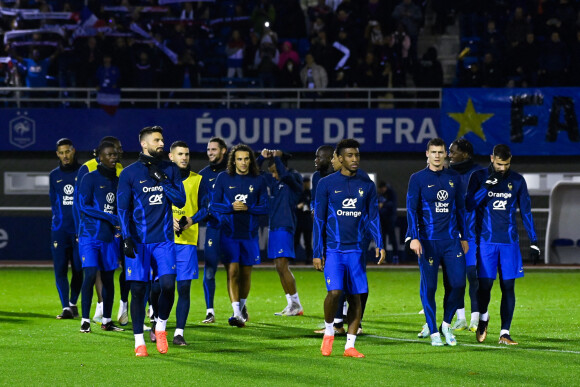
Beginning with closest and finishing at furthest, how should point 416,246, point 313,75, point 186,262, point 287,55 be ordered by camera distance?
point 416,246 → point 186,262 → point 313,75 → point 287,55

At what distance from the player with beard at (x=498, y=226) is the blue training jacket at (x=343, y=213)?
4.90ft

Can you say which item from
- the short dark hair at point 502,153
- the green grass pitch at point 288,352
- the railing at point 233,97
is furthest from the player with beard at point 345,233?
the railing at point 233,97

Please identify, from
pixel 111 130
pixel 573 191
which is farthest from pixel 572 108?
pixel 111 130

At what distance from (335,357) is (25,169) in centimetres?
1714

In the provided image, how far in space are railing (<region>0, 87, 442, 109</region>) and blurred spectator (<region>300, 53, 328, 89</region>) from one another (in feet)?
0.56

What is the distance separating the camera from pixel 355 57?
25.1 metres

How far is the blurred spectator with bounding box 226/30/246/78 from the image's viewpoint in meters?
25.6

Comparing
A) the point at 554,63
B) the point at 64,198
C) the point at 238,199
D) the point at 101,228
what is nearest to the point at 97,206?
the point at 101,228

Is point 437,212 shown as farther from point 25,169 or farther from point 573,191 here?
point 25,169

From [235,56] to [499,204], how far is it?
15393mm

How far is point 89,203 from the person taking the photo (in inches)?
478

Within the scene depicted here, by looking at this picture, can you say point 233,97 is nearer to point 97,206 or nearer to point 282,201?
point 282,201

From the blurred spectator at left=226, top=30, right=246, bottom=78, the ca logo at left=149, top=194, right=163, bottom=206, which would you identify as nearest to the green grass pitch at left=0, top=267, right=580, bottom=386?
the ca logo at left=149, top=194, right=163, bottom=206

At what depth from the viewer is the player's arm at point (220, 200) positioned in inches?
503
